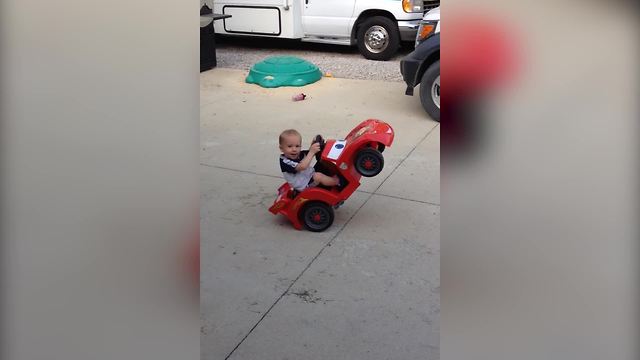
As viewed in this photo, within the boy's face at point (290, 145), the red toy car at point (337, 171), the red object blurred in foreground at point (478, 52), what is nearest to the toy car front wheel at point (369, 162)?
the red toy car at point (337, 171)

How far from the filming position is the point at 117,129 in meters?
1.83

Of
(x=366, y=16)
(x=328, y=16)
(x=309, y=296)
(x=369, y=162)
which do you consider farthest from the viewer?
(x=328, y=16)

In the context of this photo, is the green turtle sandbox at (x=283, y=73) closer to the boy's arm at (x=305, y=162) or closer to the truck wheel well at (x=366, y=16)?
the truck wheel well at (x=366, y=16)

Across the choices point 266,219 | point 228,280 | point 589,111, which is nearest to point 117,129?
point 589,111

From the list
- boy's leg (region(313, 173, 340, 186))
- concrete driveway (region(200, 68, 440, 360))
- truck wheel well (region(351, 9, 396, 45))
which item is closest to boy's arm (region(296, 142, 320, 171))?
boy's leg (region(313, 173, 340, 186))

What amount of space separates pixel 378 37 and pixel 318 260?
7.64 metres

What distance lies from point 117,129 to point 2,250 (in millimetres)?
377

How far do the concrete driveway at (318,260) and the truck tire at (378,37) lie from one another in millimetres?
4107

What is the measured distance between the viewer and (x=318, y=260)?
471cm

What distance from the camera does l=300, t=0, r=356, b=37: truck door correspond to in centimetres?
1193

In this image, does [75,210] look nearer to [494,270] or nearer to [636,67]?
[494,270]

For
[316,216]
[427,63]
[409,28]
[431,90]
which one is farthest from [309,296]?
[409,28]

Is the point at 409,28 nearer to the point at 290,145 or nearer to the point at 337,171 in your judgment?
the point at 337,171

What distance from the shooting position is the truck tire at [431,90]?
7.87 metres
